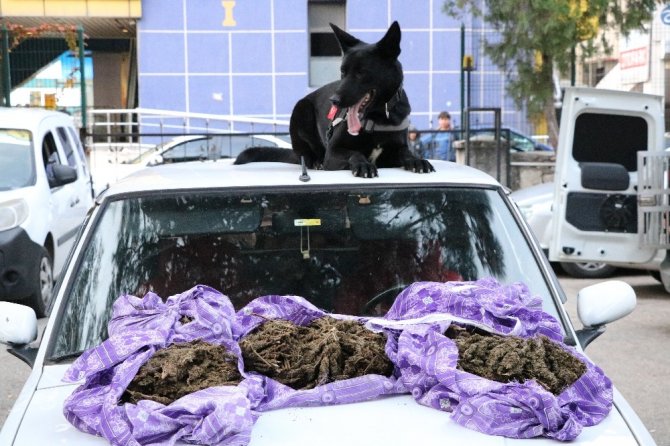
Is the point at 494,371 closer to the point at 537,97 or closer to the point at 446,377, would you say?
the point at 446,377

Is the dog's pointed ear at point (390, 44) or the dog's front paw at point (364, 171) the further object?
the dog's pointed ear at point (390, 44)

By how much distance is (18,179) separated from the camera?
402 inches

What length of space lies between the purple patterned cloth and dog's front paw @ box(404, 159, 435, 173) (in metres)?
0.92

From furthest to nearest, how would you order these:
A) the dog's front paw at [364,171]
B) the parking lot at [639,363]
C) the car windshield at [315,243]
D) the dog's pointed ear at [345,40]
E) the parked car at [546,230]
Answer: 1. the parked car at [546,230]
2. the parking lot at [639,363]
3. the dog's pointed ear at [345,40]
4. the dog's front paw at [364,171]
5. the car windshield at [315,243]

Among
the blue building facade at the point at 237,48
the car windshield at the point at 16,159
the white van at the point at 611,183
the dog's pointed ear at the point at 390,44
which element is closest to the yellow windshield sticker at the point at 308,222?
the dog's pointed ear at the point at 390,44

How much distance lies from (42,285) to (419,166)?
6.22 meters

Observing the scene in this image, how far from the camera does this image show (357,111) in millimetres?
5844

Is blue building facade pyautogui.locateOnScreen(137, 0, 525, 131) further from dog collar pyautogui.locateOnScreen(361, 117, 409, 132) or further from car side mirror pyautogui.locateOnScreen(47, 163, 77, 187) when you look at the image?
dog collar pyautogui.locateOnScreen(361, 117, 409, 132)

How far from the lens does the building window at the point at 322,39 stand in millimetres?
29281

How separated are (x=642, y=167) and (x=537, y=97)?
858 centimetres

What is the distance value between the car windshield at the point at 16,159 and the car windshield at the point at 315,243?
20.8 ft

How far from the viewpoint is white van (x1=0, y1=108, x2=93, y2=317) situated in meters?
9.72

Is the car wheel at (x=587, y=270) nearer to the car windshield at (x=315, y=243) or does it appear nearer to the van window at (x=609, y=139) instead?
the van window at (x=609, y=139)

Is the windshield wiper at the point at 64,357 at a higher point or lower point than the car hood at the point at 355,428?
higher
